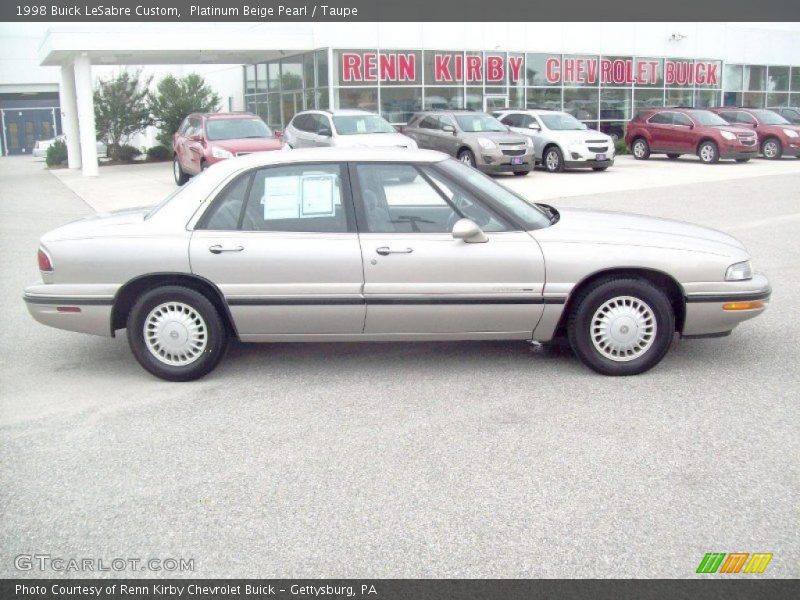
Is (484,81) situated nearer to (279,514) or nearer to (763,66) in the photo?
(763,66)

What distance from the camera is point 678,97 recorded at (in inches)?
1389

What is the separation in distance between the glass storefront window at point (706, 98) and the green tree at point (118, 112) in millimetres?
22614

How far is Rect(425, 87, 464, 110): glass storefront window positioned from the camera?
2894 cm

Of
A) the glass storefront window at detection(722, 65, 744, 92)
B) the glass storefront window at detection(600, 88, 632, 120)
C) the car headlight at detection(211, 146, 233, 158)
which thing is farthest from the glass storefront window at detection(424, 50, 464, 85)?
the glass storefront window at detection(722, 65, 744, 92)

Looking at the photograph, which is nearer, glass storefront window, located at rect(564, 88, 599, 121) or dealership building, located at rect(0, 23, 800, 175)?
dealership building, located at rect(0, 23, 800, 175)

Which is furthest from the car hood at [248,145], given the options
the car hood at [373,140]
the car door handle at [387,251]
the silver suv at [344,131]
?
the car door handle at [387,251]

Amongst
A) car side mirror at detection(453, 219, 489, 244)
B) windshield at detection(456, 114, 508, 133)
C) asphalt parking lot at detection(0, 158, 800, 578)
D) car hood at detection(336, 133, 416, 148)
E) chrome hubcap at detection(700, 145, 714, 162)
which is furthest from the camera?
chrome hubcap at detection(700, 145, 714, 162)

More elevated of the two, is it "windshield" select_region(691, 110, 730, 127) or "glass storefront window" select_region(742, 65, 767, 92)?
"glass storefront window" select_region(742, 65, 767, 92)

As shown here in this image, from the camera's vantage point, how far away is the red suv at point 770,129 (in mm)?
26719

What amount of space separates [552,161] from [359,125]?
236 inches

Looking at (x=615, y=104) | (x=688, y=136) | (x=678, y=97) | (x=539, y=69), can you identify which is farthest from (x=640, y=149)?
(x=678, y=97)

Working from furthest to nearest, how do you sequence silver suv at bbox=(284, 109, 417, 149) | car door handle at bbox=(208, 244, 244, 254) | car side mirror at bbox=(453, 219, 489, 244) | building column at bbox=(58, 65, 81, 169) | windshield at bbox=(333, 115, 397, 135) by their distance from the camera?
building column at bbox=(58, 65, 81, 169) < windshield at bbox=(333, 115, 397, 135) < silver suv at bbox=(284, 109, 417, 149) < car door handle at bbox=(208, 244, 244, 254) < car side mirror at bbox=(453, 219, 489, 244)

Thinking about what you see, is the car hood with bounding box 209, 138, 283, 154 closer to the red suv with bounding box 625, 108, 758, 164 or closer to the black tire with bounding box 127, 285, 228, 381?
the black tire with bounding box 127, 285, 228, 381

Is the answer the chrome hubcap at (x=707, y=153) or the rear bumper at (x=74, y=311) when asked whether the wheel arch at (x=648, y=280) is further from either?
the chrome hubcap at (x=707, y=153)
